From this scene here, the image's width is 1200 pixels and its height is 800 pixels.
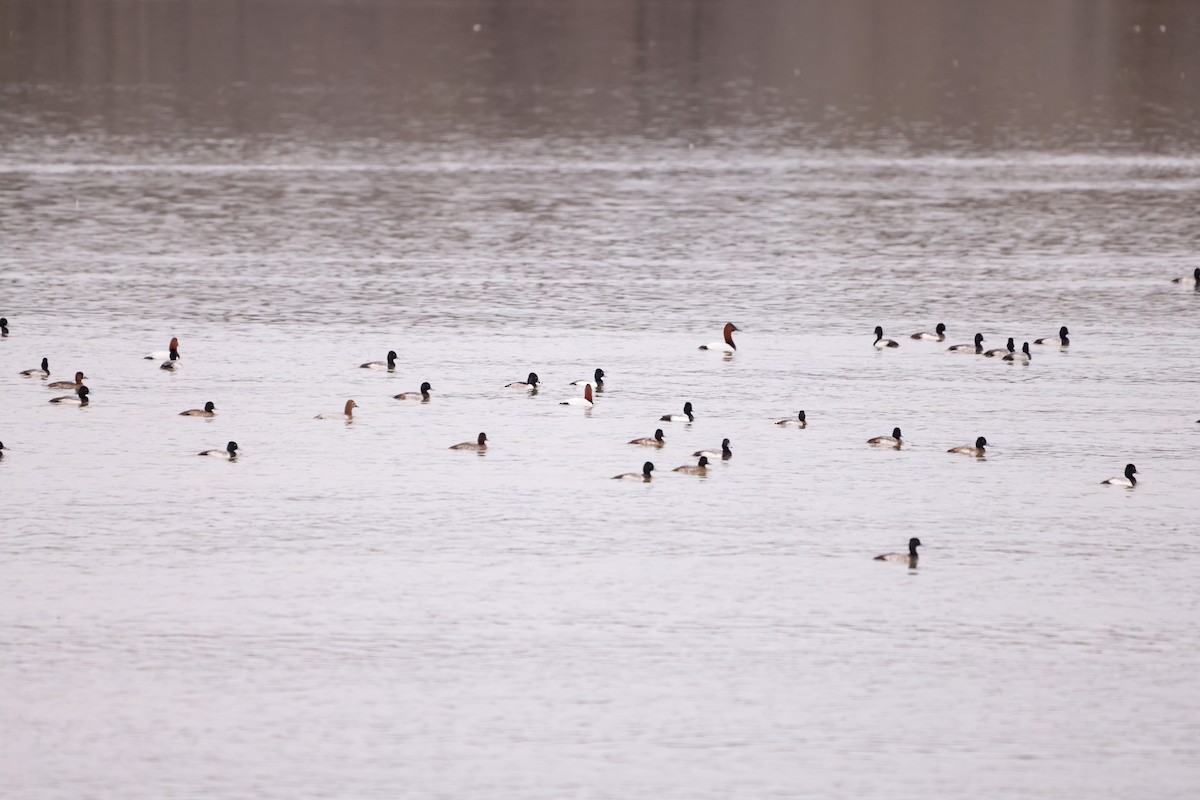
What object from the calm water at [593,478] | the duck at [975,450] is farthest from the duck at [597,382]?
the duck at [975,450]

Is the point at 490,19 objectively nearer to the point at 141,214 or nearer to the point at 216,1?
the point at 216,1

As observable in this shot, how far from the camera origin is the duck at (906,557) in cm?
3566

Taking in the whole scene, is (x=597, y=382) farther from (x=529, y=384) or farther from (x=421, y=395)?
(x=421, y=395)

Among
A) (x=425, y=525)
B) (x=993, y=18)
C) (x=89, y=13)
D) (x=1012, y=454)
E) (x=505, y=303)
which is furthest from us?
(x=993, y=18)

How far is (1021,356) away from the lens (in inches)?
2062

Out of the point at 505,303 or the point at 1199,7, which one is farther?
the point at 1199,7

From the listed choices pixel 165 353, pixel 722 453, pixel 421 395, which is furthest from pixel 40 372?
pixel 722 453

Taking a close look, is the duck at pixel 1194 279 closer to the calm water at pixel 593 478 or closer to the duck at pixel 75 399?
the calm water at pixel 593 478

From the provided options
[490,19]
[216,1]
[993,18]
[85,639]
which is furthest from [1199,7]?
[85,639]

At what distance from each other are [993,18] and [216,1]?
66.0 metres

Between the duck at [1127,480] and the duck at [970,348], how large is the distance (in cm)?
1267

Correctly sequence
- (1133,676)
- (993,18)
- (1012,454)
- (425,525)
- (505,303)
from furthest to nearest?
(993,18) < (505,303) < (1012,454) < (425,525) < (1133,676)

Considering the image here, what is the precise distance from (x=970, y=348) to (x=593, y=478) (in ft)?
52.2

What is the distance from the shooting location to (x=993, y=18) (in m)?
173
